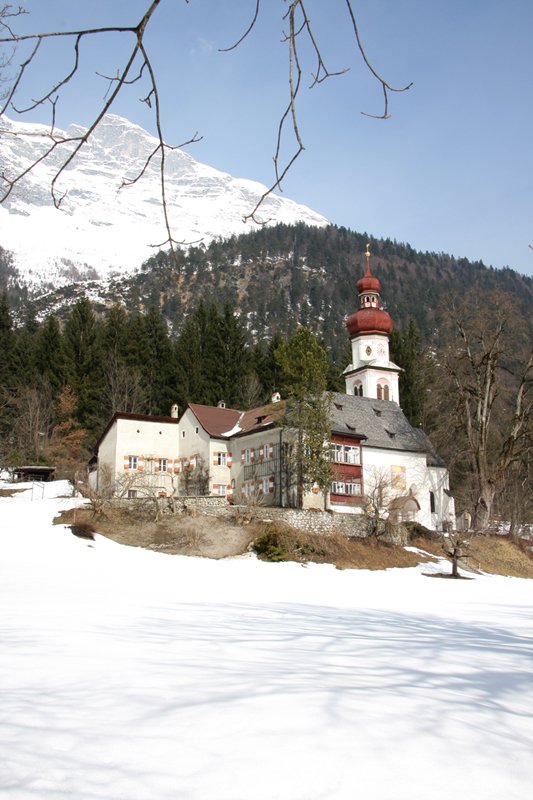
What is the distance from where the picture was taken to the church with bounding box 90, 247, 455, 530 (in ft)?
131

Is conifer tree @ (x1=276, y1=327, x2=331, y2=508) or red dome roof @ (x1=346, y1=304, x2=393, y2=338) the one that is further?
red dome roof @ (x1=346, y1=304, x2=393, y2=338)

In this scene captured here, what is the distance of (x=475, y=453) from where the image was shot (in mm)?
38688

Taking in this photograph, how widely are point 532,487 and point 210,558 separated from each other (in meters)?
28.9

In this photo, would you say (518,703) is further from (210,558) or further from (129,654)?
(210,558)

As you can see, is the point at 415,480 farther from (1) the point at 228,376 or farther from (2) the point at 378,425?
(1) the point at 228,376

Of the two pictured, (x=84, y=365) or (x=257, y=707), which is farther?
(x=84, y=365)

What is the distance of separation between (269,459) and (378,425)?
8524mm

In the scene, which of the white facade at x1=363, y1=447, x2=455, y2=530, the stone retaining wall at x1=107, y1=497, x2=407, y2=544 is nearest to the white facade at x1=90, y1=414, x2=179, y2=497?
the stone retaining wall at x1=107, y1=497, x2=407, y2=544

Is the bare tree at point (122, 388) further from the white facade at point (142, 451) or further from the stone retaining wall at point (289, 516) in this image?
the stone retaining wall at point (289, 516)

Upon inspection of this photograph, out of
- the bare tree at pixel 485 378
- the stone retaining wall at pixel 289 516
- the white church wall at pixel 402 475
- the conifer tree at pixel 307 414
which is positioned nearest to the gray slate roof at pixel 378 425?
the white church wall at pixel 402 475

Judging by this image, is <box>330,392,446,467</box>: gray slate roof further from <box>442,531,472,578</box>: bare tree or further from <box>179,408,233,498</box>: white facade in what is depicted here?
<box>442,531,472,578</box>: bare tree

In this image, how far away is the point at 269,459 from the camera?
134 feet

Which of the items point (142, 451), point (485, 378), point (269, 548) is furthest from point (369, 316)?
point (269, 548)

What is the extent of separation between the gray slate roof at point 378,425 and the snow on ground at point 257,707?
3354 cm
